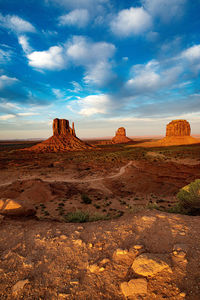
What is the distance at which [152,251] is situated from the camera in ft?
11.7

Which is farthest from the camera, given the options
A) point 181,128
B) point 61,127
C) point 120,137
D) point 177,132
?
point 120,137

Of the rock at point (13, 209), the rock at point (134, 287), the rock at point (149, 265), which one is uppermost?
the rock at point (149, 265)

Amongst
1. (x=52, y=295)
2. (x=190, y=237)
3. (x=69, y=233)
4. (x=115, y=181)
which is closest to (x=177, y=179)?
(x=115, y=181)

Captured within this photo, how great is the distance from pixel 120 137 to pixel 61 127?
271 ft

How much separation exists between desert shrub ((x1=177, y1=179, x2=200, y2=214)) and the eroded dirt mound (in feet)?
9.23

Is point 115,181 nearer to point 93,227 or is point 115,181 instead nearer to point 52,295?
point 93,227

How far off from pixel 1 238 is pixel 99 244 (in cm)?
344

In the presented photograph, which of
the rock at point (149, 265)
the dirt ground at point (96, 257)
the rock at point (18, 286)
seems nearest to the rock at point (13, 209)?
the dirt ground at point (96, 257)

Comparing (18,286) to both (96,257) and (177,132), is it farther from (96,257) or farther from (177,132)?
(177,132)

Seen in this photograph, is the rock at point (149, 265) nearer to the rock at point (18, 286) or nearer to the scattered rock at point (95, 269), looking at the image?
the scattered rock at point (95, 269)

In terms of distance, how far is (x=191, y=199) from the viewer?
24.9 feet

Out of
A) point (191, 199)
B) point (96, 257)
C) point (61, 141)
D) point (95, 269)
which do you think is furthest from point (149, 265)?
point (61, 141)

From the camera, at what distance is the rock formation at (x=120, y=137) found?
155 m

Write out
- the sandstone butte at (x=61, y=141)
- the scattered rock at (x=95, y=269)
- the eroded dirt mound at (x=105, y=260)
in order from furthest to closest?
1. the sandstone butte at (x=61, y=141)
2. the scattered rock at (x=95, y=269)
3. the eroded dirt mound at (x=105, y=260)
